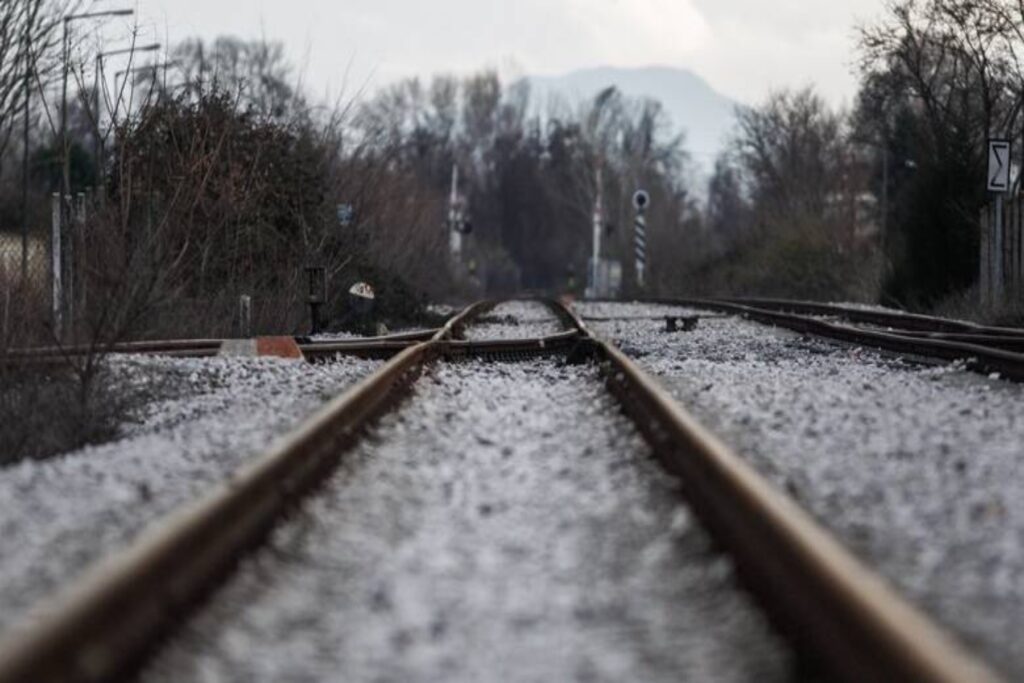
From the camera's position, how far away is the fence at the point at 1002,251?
78.3 feet

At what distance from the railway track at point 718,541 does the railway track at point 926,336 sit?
20.6ft

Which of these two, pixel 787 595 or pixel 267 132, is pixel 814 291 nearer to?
pixel 267 132

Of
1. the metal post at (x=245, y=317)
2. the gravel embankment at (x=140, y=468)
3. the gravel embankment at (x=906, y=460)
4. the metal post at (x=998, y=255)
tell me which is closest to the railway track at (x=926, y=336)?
the gravel embankment at (x=906, y=460)

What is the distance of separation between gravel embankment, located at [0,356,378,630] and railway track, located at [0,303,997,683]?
39 centimetres

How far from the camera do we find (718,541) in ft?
17.1

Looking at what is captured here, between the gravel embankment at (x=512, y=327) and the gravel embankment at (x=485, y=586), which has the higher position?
the gravel embankment at (x=512, y=327)

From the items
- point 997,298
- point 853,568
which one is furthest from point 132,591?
point 997,298

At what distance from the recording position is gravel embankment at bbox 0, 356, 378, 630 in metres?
4.92

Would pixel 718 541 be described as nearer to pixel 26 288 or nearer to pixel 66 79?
pixel 26 288

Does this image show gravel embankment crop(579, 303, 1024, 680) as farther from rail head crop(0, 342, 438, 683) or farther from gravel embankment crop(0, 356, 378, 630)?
gravel embankment crop(0, 356, 378, 630)

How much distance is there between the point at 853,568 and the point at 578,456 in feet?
12.1

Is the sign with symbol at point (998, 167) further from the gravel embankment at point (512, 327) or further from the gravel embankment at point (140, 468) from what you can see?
the gravel embankment at point (140, 468)

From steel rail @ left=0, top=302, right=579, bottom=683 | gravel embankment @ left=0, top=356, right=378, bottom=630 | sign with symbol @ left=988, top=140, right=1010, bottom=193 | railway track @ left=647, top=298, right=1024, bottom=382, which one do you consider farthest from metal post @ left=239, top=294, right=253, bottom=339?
sign with symbol @ left=988, top=140, right=1010, bottom=193

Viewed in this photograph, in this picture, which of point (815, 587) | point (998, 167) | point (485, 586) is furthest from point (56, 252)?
point (998, 167)
